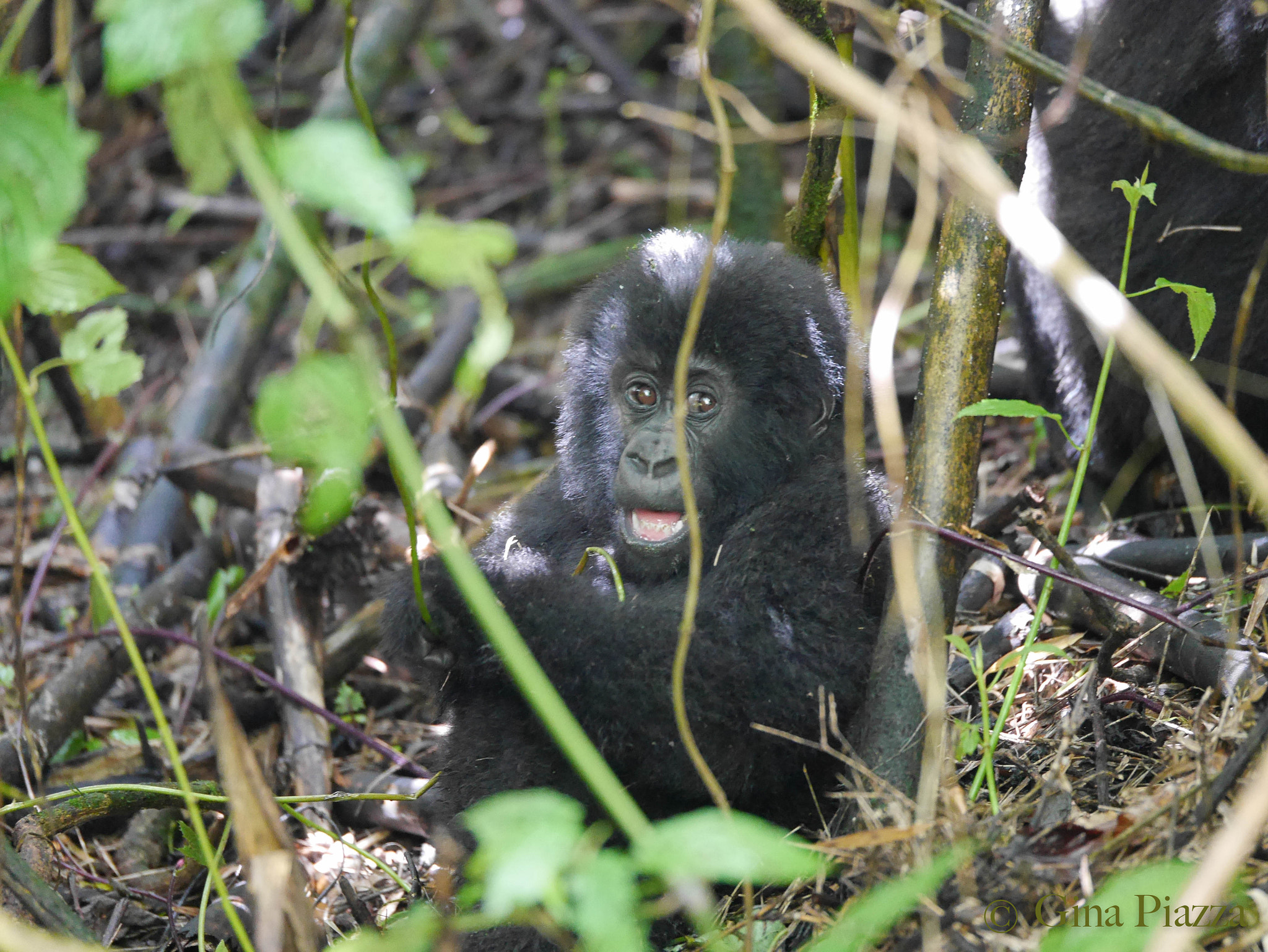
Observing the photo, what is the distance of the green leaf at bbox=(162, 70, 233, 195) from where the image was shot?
133 centimetres

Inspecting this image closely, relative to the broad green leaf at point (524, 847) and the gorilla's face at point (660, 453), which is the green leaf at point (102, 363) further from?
the broad green leaf at point (524, 847)

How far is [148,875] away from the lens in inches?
102

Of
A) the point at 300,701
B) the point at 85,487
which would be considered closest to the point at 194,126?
the point at 300,701

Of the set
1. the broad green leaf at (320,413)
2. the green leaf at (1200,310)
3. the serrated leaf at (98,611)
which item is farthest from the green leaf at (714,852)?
the serrated leaf at (98,611)

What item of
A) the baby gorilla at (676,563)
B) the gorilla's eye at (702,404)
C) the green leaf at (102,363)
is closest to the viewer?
the baby gorilla at (676,563)

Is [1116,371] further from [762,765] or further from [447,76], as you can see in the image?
[447,76]

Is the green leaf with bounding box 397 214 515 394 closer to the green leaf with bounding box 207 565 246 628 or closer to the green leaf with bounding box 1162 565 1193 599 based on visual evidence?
the green leaf with bounding box 1162 565 1193 599

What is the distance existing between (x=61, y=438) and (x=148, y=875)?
2.77 metres

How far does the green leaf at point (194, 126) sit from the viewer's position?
52.3 inches

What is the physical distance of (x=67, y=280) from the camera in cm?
215
